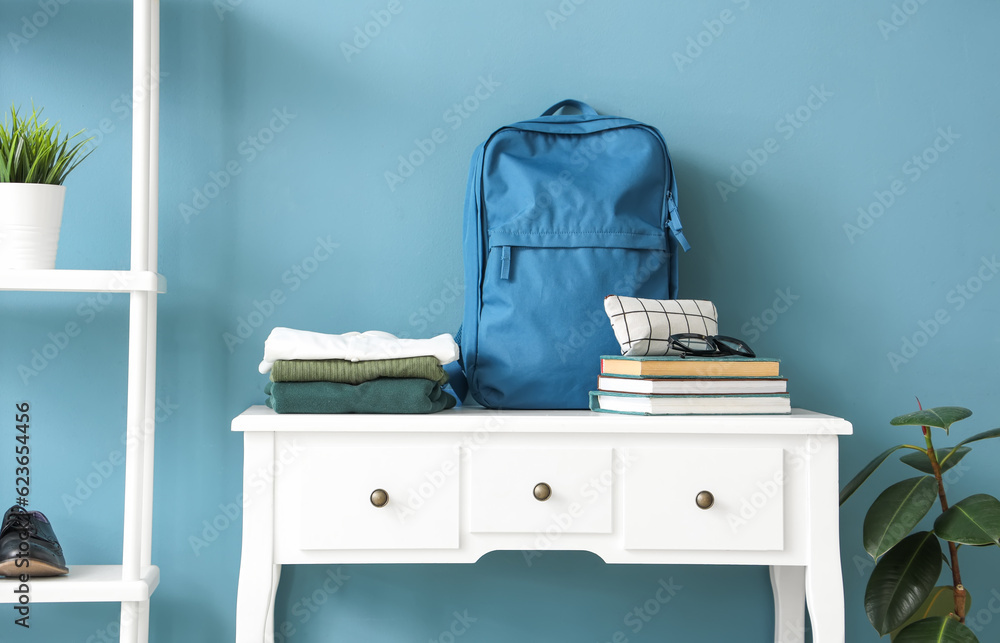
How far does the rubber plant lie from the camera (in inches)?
46.8

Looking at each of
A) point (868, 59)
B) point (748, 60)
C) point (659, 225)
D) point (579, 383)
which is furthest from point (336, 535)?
point (868, 59)

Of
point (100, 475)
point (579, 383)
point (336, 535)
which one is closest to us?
point (336, 535)

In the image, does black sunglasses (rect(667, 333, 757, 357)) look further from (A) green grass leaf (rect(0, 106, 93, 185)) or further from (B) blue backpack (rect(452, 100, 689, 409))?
(A) green grass leaf (rect(0, 106, 93, 185))

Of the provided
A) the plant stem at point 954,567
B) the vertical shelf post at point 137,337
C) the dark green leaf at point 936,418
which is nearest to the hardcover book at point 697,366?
the dark green leaf at point 936,418


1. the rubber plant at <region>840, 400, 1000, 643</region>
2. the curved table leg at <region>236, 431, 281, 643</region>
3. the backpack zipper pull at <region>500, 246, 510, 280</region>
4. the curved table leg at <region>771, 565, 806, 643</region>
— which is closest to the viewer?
the curved table leg at <region>236, 431, 281, 643</region>

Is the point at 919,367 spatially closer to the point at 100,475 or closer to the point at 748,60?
the point at 748,60

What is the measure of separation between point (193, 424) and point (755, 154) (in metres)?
1.15

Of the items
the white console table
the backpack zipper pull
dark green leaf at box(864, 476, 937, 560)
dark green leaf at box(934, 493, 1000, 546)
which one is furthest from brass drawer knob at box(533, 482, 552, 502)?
dark green leaf at box(934, 493, 1000, 546)

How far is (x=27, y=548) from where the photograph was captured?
120 cm

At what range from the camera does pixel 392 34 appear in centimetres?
148

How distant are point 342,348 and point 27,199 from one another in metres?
0.54

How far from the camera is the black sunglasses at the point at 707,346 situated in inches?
47.1

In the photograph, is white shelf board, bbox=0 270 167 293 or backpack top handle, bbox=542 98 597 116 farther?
backpack top handle, bbox=542 98 597 116

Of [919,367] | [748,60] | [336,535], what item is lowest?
[336,535]
